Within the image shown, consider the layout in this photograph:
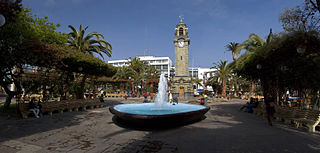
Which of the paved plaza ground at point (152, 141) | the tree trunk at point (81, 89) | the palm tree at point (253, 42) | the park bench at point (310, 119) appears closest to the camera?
the paved plaza ground at point (152, 141)

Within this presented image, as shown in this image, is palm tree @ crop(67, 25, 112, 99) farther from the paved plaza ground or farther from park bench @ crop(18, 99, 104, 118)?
the paved plaza ground

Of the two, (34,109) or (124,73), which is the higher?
(124,73)

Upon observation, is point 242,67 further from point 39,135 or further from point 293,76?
point 39,135

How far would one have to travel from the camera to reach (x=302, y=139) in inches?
222

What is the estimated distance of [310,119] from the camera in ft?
23.8

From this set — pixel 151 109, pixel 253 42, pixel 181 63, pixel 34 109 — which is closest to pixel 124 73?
pixel 181 63

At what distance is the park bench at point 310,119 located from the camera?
6.72 metres

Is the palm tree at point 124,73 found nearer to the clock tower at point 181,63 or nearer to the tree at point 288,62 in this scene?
the clock tower at point 181,63

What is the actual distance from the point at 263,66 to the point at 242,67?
1361 millimetres

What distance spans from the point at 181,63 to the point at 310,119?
32465mm

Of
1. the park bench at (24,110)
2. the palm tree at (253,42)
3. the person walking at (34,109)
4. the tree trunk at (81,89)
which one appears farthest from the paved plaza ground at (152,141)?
the palm tree at (253,42)

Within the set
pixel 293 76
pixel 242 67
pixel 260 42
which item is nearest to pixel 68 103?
pixel 242 67

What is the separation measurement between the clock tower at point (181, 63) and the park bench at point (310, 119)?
30.4m

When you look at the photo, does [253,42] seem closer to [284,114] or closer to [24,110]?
[284,114]
